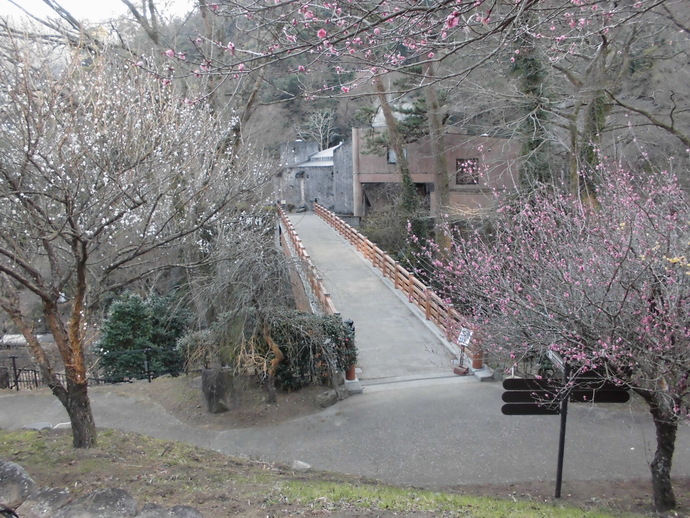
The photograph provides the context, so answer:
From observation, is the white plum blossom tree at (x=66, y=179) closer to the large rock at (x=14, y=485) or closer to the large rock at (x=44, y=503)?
the large rock at (x=14, y=485)

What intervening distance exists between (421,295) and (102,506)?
11529 mm

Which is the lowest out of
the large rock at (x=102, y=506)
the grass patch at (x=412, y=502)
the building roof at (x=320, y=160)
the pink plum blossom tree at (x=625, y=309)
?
the grass patch at (x=412, y=502)

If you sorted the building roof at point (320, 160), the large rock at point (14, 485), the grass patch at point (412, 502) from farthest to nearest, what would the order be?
Answer: the building roof at point (320, 160) < the grass patch at point (412, 502) < the large rock at point (14, 485)

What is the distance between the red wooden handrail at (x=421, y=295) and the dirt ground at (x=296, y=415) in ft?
10.1

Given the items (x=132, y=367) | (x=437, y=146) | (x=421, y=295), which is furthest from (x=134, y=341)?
(x=437, y=146)

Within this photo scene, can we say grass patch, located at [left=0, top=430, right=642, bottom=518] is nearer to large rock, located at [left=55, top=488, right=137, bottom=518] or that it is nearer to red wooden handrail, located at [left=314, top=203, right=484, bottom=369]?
large rock, located at [left=55, top=488, right=137, bottom=518]

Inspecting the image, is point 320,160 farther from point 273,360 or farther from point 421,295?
point 273,360

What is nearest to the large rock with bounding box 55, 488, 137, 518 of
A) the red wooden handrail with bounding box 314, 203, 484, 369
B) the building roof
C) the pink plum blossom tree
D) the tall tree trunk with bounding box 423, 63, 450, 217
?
the pink plum blossom tree

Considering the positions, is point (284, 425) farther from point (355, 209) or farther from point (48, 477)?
point (355, 209)

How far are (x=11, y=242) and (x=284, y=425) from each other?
5.50 m

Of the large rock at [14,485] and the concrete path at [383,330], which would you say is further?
the concrete path at [383,330]

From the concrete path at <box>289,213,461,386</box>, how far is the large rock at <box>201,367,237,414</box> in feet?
9.24

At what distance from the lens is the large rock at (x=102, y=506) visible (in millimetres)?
4453

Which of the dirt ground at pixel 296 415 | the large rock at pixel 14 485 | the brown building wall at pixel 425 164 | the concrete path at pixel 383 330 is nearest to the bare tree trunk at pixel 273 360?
the dirt ground at pixel 296 415
